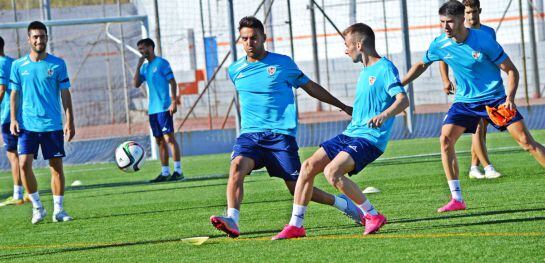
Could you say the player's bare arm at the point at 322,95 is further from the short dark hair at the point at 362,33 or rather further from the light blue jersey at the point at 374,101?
the short dark hair at the point at 362,33

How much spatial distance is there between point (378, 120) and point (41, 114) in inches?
200

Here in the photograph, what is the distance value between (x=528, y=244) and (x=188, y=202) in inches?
252

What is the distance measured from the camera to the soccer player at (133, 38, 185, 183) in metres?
17.3

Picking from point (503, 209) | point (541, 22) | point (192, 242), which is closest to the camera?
point (192, 242)

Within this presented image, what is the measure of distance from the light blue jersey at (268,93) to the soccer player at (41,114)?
320cm

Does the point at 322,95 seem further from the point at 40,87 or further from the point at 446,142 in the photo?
the point at 40,87

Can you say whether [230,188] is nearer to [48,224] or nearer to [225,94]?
[48,224]

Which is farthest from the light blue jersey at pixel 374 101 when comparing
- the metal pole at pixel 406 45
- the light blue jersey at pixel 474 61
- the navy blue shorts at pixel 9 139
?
the metal pole at pixel 406 45

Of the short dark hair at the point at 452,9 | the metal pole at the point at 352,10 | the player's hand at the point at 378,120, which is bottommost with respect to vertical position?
the player's hand at the point at 378,120

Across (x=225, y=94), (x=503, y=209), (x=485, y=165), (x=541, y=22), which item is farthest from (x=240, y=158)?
(x=225, y=94)

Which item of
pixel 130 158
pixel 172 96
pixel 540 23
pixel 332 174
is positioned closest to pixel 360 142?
pixel 332 174

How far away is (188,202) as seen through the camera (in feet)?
43.1

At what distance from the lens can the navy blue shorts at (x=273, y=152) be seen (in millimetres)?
9219

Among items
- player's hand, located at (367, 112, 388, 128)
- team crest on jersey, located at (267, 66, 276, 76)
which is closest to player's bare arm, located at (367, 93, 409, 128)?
player's hand, located at (367, 112, 388, 128)
